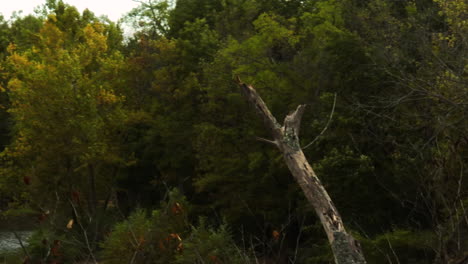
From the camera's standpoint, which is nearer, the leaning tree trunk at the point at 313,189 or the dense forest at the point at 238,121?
the leaning tree trunk at the point at 313,189

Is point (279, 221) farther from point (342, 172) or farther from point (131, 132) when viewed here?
point (131, 132)

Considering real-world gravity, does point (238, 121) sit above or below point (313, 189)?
below

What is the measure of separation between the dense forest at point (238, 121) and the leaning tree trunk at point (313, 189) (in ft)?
21.7

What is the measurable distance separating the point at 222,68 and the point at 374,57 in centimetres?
847

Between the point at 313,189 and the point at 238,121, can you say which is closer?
the point at 313,189

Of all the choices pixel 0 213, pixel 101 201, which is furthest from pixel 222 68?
pixel 0 213

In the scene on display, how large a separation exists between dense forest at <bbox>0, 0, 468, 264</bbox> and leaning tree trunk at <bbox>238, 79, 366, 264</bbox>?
662 centimetres

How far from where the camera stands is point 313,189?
5.99 m

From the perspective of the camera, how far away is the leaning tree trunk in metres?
5.89

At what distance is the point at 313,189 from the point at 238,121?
22674 mm

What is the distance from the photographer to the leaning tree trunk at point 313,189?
5.89 m

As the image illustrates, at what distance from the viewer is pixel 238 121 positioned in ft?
94.0

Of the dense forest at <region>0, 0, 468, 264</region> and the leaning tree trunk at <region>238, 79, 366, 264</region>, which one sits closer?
the leaning tree trunk at <region>238, 79, 366, 264</region>

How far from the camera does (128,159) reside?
3384cm
